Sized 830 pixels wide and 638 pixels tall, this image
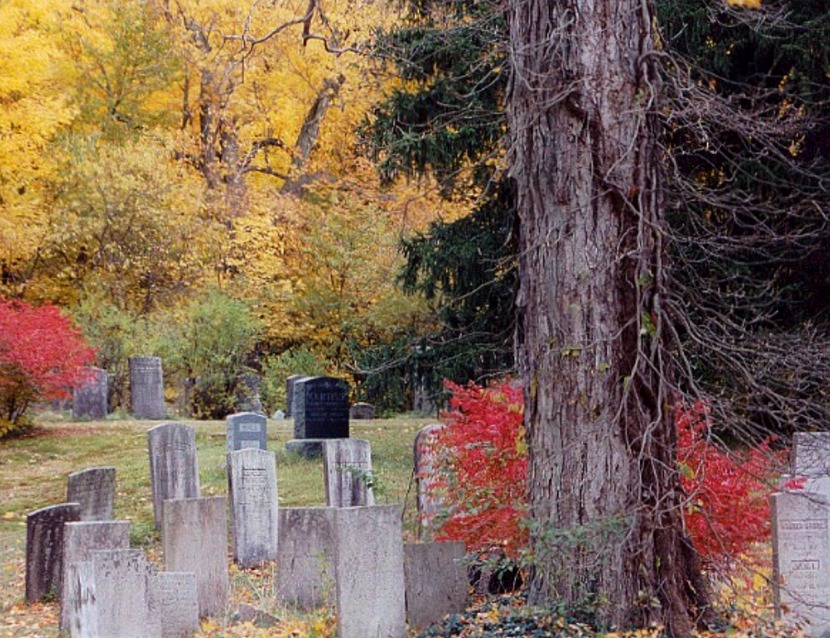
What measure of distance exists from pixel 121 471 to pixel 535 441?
1218cm

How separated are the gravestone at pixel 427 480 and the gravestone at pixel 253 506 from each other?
1798 mm

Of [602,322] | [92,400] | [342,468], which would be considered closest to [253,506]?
[342,468]

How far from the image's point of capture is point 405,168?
18547 millimetres

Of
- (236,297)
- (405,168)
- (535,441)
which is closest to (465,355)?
(405,168)

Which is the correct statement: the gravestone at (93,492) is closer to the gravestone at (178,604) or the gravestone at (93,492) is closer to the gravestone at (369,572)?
the gravestone at (178,604)

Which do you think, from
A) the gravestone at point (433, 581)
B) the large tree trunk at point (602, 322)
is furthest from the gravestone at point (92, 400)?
the large tree trunk at point (602, 322)

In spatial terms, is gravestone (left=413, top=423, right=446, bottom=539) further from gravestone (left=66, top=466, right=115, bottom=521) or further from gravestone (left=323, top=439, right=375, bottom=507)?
gravestone (left=66, top=466, right=115, bottom=521)

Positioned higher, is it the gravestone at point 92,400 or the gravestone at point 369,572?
the gravestone at point 92,400

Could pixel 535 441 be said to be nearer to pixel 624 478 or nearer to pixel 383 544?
pixel 624 478

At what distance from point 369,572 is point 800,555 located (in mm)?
3067

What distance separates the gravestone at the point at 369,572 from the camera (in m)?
9.08

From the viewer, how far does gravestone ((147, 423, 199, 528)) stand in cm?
1530

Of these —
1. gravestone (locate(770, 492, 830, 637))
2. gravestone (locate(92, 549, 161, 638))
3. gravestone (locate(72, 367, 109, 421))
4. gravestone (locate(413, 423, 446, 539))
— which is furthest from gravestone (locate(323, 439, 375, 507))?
gravestone (locate(72, 367, 109, 421))

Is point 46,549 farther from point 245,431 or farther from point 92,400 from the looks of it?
point 92,400
